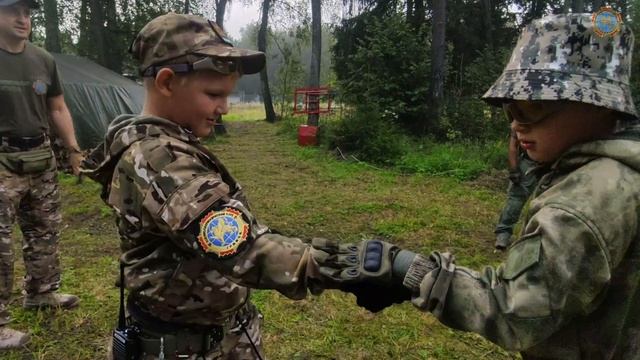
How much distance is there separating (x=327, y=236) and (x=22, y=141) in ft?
11.2

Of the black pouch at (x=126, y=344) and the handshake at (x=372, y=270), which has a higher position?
the handshake at (x=372, y=270)

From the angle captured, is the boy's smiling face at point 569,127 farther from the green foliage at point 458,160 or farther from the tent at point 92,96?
the tent at point 92,96

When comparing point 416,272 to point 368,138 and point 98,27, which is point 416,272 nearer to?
point 368,138

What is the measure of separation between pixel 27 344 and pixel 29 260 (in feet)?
2.06

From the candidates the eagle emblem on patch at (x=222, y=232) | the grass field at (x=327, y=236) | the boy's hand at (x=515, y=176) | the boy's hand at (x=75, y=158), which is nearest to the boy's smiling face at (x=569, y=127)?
the eagle emblem on patch at (x=222, y=232)

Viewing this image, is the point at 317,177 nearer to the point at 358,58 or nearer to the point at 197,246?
the point at 358,58

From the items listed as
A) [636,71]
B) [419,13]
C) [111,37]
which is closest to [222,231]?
[636,71]

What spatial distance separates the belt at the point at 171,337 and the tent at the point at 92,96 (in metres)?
9.23

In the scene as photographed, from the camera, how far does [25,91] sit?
3330mm

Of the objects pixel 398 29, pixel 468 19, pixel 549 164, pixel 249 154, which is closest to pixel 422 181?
pixel 249 154

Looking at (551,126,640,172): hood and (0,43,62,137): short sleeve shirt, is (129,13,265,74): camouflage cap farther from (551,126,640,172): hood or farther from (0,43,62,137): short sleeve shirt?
(0,43,62,137): short sleeve shirt

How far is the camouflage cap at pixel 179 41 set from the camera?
1.56 metres

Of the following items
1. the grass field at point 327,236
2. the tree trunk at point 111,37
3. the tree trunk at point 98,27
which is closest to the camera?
the grass field at point 327,236

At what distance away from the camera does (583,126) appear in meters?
1.30
